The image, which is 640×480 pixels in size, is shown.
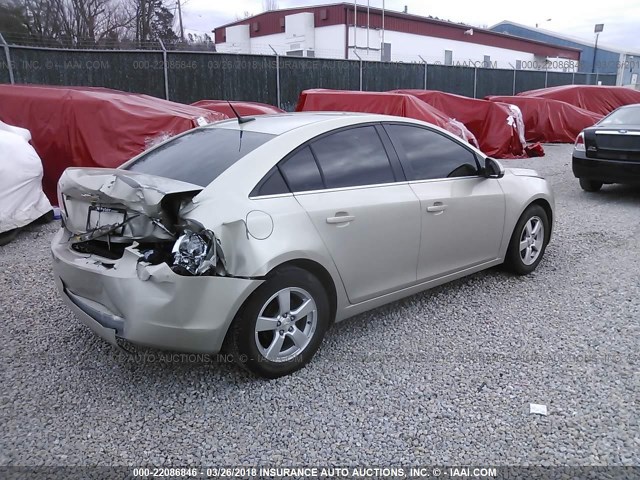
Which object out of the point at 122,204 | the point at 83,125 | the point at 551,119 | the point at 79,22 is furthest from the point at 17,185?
the point at 79,22

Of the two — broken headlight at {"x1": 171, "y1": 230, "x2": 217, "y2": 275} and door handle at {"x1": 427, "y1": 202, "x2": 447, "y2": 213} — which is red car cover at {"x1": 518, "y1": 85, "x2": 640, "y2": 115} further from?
broken headlight at {"x1": 171, "y1": 230, "x2": 217, "y2": 275}

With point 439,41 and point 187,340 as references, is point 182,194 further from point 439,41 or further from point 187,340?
point 439,41

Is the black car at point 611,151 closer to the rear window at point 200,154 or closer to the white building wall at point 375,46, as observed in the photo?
the rear window at point 200,154

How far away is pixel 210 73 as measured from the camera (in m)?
14.4

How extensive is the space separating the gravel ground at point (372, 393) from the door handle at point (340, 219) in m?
0.92

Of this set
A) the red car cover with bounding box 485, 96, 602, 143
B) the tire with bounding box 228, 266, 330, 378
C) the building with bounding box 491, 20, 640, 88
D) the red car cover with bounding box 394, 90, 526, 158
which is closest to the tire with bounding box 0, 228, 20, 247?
the tire with bounding box 228, 266, 330, 378

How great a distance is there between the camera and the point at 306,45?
1300 inches

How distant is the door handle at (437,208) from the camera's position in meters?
3.97

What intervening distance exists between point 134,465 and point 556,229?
593 cm

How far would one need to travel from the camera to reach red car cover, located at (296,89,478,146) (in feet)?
38.8

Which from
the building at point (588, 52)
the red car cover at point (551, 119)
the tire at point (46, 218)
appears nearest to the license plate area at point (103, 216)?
the tire at point (46, 218)

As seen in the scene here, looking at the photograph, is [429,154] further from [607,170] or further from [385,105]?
[385,105]

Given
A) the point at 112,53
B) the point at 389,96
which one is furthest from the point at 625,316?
the point at 112,53

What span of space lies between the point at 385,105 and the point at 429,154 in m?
8.36
